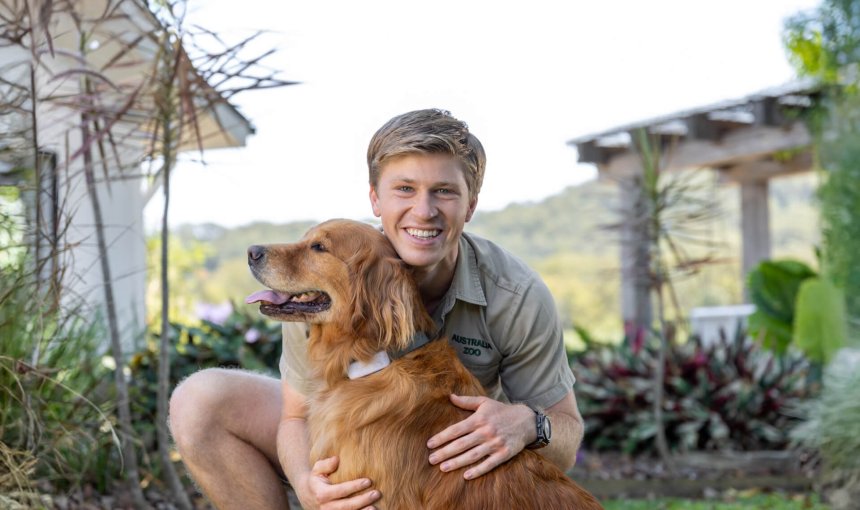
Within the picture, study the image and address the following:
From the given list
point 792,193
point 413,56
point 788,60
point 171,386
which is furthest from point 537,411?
point 792,193

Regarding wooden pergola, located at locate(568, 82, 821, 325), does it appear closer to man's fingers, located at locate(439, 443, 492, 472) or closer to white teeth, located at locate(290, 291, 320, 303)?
white teeth, located at locate(290, 291, 320, 303)

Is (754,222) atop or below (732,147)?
below

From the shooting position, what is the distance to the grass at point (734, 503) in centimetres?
584

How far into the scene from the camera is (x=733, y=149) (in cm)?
1014

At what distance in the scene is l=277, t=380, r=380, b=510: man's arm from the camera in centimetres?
270

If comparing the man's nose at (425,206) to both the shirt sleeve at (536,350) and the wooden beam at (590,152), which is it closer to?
the shirt sleeve at (536,350)

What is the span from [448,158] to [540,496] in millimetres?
1095

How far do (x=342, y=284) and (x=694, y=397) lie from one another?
5115mm

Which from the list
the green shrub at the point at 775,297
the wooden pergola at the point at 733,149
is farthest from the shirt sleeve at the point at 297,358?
the green shrub at the point at 775,297

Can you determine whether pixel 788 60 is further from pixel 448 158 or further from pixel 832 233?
pixel 448 158

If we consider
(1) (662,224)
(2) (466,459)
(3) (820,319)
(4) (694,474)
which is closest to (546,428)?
(2) (466,459)

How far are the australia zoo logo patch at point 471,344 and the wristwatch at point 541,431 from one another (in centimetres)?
39

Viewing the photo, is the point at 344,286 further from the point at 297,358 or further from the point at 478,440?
the point at 478,440

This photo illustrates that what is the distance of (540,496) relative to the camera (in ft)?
8.73
